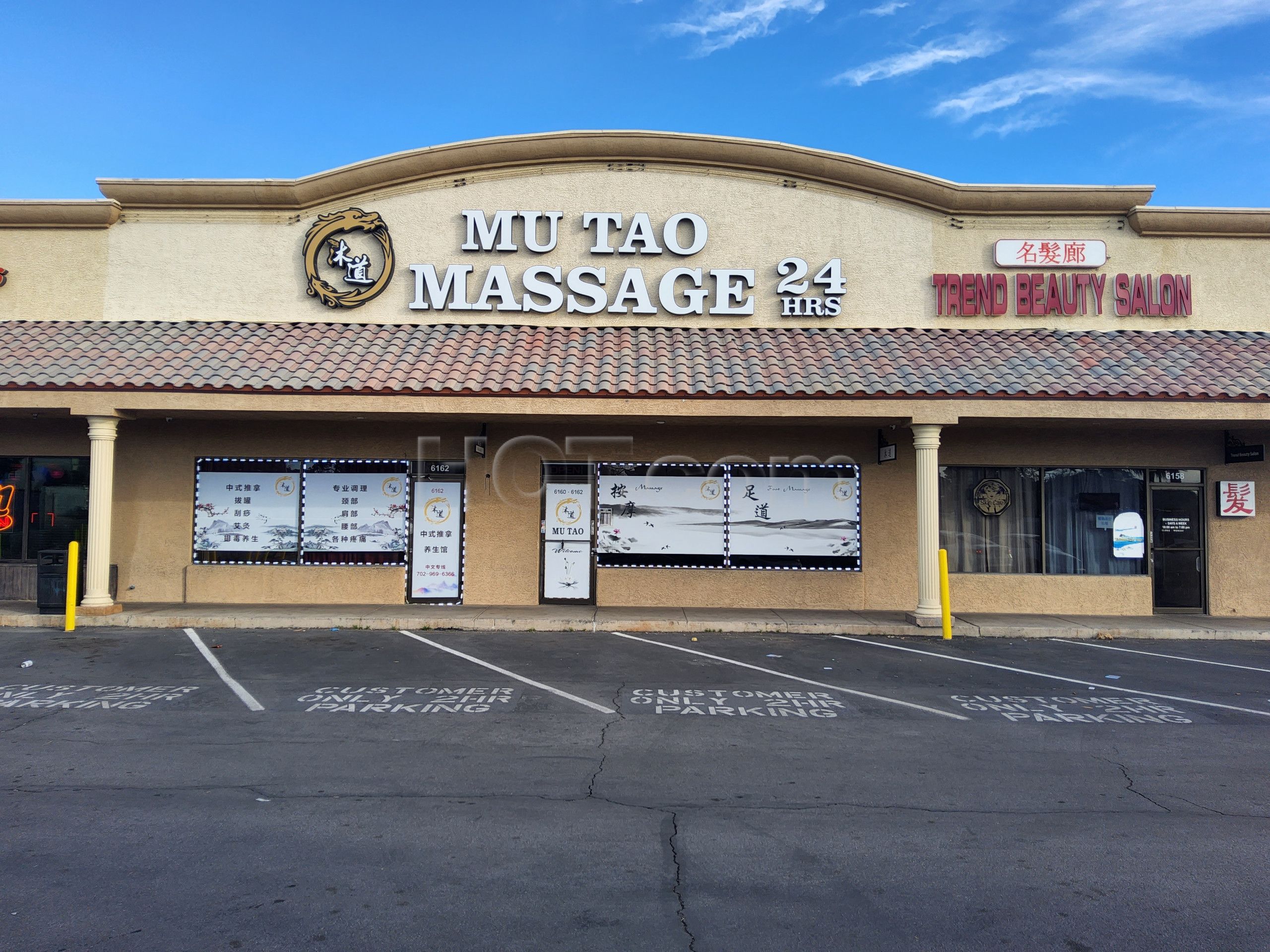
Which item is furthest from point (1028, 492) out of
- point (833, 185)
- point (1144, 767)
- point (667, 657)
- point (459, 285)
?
point (459, 285)

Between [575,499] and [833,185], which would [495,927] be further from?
[833,185]

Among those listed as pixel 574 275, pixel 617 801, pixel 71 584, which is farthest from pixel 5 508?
pixel 617 801

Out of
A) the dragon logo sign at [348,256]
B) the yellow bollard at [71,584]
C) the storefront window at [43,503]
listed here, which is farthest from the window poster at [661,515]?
the storefront window at [43,503]

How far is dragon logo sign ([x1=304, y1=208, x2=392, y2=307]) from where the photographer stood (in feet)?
50.2

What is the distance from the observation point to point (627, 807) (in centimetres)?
570

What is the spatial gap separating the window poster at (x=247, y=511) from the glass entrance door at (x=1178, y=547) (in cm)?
1516

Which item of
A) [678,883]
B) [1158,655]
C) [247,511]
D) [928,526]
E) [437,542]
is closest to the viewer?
[678,883]

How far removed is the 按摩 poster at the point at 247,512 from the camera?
14.8m

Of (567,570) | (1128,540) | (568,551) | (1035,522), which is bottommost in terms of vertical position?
(567,570)

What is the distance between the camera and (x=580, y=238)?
15438 mm

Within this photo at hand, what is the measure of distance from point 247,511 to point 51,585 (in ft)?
9.95

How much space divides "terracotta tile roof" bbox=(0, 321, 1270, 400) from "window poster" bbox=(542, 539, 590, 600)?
3272 mm

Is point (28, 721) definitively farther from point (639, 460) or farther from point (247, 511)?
point (639, 460)

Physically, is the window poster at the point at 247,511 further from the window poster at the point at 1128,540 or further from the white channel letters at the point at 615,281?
the window poster at the point at 1128,540
